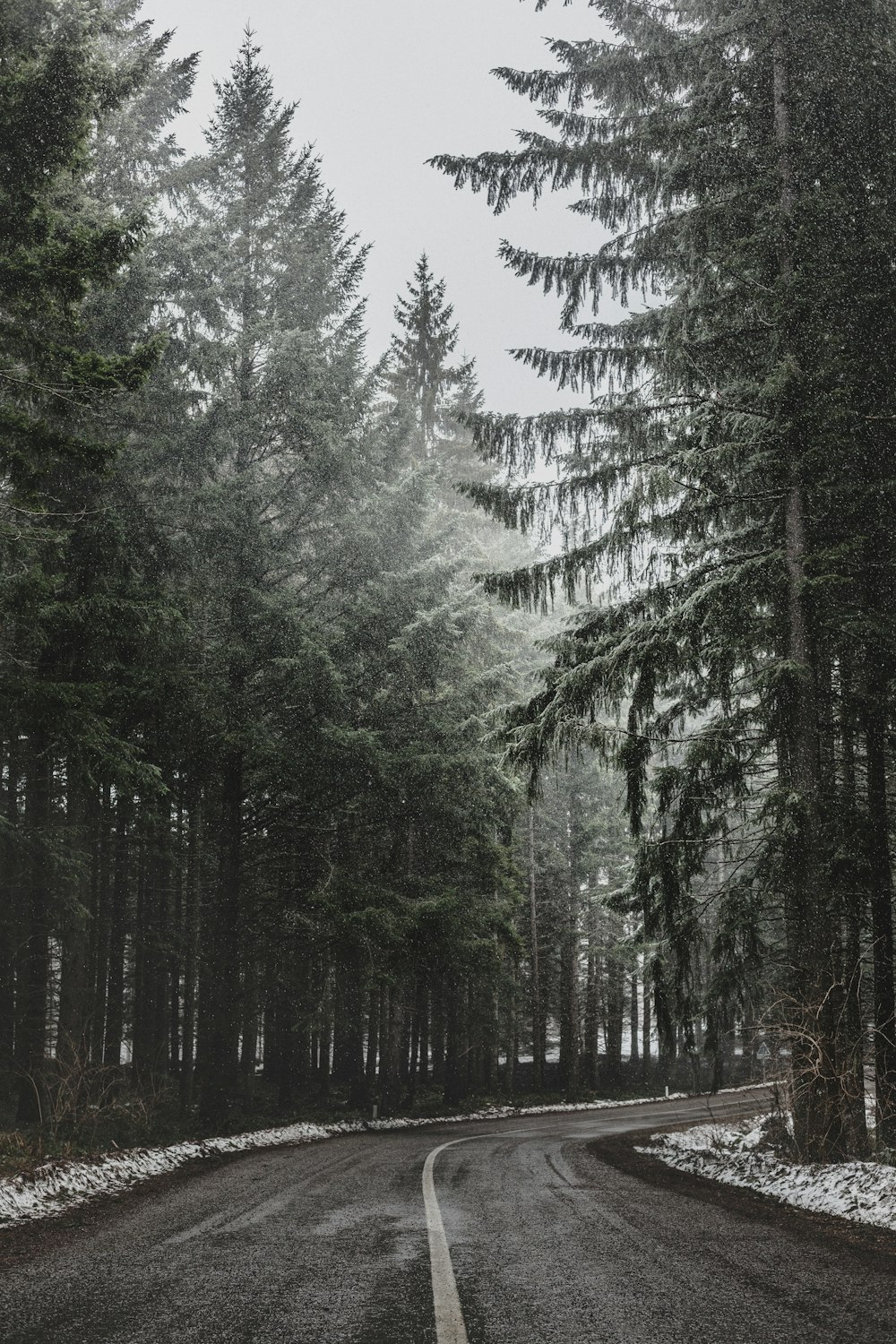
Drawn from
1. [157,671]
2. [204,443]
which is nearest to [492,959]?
[157,671]

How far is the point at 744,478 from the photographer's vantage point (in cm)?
1130

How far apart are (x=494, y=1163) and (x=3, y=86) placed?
45.5ft

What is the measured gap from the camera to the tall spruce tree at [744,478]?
31.9 ft

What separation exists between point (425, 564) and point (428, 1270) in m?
14.7

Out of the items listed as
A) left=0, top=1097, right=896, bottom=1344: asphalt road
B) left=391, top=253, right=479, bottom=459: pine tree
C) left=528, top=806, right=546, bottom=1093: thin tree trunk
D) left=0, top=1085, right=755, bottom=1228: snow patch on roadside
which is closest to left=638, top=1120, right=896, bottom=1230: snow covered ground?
left=0, top=1097, right=896, bottom=1344: asphalt road

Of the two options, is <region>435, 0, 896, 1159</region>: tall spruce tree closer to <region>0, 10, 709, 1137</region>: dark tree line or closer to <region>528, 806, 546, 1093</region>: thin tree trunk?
<region>0, 10, 709, 1137</region>: dark tree line

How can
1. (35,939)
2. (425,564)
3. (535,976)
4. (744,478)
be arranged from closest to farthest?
(744,478), (35,939), (425,564), (535,976)

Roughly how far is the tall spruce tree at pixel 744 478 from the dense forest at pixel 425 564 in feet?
0.20

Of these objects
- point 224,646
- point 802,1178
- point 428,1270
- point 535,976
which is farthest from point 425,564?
point 535,976

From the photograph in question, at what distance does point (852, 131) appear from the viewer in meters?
10.8

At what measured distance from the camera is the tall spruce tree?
31.9ft

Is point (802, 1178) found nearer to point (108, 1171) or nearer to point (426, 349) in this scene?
point (108, 1171)

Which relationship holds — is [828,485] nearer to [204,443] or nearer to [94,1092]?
[204,443]

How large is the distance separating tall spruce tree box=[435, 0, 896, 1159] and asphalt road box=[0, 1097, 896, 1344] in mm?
3078
